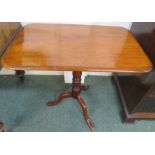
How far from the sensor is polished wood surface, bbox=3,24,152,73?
2.55 ft

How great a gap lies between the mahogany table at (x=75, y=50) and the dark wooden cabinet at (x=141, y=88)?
0.50ft

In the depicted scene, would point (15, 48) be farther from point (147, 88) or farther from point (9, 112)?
point (147, 88)

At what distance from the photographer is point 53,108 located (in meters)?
1.45

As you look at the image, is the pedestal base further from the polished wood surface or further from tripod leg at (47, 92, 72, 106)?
the polished wood surface

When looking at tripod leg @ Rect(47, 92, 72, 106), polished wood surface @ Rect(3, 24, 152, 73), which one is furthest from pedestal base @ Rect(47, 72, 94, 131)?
polished wood surface @ Rect(3, 24, 152, 73)

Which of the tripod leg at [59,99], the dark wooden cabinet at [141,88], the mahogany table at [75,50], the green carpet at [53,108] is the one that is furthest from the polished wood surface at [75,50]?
the green carpet at [53,108]

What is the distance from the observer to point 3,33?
1190 mm

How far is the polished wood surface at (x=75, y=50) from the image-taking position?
0.78 m

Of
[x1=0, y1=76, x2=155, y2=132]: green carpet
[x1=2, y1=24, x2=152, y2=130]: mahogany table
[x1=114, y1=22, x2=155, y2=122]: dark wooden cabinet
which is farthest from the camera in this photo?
[x1=0, y1=76, x2=155, y2=132]: green carpet

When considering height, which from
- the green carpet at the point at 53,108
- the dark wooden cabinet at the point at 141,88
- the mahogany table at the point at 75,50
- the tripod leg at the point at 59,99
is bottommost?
the green carpet at the point at 53,108

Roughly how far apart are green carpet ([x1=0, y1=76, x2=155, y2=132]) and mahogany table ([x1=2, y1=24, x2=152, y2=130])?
1.36 ft

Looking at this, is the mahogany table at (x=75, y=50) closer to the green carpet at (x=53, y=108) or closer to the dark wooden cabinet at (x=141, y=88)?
the dark wooden cabinet at (x=141, y=88)
